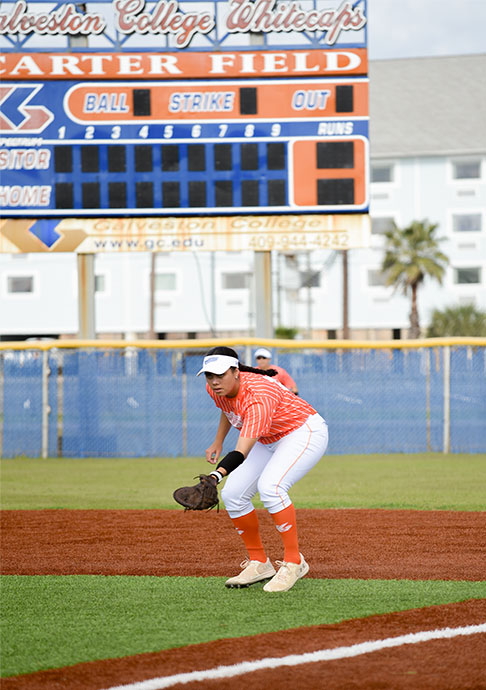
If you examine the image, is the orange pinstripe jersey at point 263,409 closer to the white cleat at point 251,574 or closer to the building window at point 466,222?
the white cleat at point 251,574

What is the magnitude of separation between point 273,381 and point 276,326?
1846 inches

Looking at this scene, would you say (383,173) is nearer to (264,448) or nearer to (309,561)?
(309,561)

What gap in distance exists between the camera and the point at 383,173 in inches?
2224

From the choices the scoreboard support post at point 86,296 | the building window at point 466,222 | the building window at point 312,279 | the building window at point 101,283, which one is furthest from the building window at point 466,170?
the scoreboard support post at point 86,296

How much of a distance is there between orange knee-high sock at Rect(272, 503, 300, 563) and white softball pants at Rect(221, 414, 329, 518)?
43 mm

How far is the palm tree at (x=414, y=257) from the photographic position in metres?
49.8

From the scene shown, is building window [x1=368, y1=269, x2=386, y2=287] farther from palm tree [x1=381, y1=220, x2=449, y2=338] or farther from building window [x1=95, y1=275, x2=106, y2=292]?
building window [x1=95, y1=275, x2=106, y2=292]

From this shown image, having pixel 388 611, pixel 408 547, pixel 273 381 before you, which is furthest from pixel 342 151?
pixel 388 611

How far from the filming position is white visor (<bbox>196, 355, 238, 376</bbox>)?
19.3 feet

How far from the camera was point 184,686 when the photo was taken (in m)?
4.11

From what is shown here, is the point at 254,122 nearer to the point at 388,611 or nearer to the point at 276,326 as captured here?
the point at 388,611

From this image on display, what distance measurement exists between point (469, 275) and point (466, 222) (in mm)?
3149

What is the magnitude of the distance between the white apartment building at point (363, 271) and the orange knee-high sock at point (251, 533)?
158 ft

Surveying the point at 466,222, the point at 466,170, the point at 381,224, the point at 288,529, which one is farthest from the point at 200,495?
the point at 466,170
